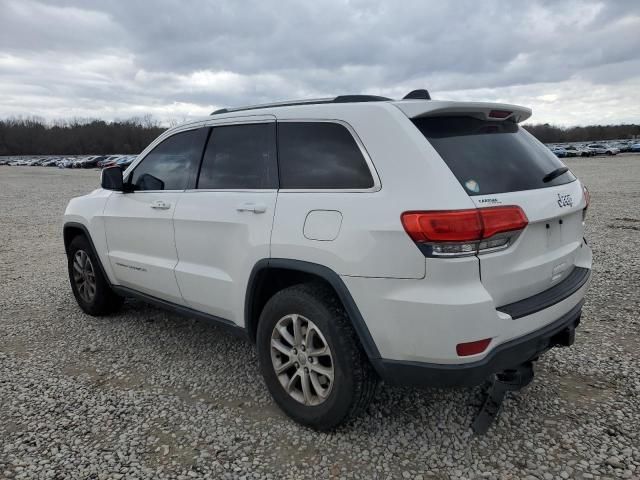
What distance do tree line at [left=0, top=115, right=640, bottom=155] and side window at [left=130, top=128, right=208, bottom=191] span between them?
10430 centimetres

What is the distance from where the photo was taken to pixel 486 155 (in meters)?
2.62

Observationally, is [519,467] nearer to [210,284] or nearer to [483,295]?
[483,295]

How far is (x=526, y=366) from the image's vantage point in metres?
2.71

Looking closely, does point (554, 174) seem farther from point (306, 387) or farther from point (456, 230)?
point (306, 387)

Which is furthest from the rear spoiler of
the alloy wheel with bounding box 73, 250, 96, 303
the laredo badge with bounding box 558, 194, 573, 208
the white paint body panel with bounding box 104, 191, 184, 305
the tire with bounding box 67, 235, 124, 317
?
the alloy wheel with bounding box 73, 250, 96, 303

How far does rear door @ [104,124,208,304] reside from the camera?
370cm

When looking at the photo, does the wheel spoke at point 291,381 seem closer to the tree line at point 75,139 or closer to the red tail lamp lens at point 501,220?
the red tail lamp lens at point 501,220

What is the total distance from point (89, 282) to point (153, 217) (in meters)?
1.59

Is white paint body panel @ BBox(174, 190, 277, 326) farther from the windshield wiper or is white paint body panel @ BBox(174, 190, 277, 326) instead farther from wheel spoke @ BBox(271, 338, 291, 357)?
the windshield wiper

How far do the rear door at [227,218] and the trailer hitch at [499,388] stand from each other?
1.47 metres

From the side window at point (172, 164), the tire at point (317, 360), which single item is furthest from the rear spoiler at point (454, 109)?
the side window at point (172, 164)

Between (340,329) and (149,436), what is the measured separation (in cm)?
133

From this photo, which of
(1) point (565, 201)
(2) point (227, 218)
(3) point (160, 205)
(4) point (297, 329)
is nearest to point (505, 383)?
(1) point (565, 201)

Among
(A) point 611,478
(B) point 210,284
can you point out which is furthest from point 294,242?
(A) point 611,478
